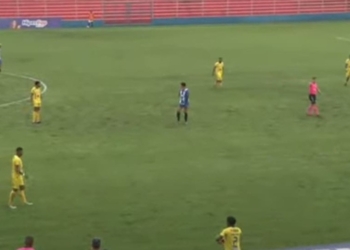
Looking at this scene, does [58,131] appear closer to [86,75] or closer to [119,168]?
[119,168]

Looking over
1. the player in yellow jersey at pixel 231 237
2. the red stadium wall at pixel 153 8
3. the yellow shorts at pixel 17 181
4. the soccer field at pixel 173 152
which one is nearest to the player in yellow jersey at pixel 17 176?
the yellow shorts at pixel 17 181

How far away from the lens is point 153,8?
241 feet

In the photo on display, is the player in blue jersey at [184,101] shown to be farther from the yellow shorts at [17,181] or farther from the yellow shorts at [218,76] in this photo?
the yellow shorts at [17,181]

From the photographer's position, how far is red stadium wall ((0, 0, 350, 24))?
71625mm

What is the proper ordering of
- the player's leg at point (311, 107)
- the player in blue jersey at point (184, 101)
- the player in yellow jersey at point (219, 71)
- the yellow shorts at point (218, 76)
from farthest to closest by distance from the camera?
the yellow shorts at point (218, 76) → the player in yellow jersey at point (219, 71) → the player's leg at point (311, 107) → the player in blue jersey at point (184, 101)

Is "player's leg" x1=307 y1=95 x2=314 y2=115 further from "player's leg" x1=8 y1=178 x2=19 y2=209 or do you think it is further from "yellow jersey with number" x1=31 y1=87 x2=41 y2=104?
"player's leg" x1=8 y1=178 x2=19 y2=209

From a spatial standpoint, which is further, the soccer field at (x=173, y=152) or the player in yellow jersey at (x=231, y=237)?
the soccer field at (x=173, y=152)

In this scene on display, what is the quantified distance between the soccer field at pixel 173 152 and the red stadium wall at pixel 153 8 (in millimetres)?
22375

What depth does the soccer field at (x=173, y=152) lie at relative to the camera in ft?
61.3

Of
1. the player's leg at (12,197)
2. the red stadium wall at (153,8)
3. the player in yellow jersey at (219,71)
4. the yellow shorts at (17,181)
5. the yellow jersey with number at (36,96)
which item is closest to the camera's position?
the yellow shorts at (17,181)

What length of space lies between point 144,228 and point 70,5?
184ft

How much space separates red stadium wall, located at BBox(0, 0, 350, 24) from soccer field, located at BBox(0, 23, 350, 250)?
73.4 ft

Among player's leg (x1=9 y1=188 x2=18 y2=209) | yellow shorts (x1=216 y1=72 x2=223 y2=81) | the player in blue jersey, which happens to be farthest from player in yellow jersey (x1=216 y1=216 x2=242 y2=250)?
yellow shorts (x1=216 y1=72 x2=223 y2=81)

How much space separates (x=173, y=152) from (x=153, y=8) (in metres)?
49.1
